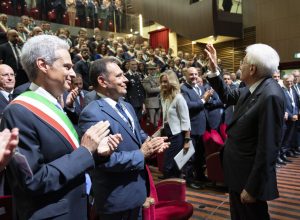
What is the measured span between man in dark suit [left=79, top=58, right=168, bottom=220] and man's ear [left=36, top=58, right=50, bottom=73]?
17.9 inches

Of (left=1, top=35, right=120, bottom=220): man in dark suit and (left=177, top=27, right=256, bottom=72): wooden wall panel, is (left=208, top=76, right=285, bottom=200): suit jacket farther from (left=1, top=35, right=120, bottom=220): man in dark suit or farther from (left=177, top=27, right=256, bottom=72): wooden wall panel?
(left=177, top=27, right=256, bottom=72): wooden wall panel

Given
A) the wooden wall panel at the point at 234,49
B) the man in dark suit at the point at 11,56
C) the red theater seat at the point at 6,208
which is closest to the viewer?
the red theater seat at the point at 6,208

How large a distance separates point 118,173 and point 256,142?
81 centimetres

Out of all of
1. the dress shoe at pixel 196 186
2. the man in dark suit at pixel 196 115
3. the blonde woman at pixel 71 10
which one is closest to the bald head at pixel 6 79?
the man in dark suit at pixel 196 115

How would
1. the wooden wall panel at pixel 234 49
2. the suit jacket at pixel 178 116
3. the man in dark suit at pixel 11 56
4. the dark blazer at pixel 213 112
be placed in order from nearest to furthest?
the suit jacket at pixel 178 116 → the dark blazer at pixel 213 112 → the man in dark suit at pixel 11 56 → the wooden wall panel at pixel 234 49

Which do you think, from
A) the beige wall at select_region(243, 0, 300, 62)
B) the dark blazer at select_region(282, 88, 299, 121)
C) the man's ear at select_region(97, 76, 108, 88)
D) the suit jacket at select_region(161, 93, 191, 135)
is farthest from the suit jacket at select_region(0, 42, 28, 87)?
the beige wall at select_region(243, 0, 300, 62)

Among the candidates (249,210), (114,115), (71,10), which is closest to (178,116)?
(249,210)

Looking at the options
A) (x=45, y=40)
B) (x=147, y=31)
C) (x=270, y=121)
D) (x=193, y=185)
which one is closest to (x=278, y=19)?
(x=147, y=31)

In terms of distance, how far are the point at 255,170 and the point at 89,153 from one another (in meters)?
0.97

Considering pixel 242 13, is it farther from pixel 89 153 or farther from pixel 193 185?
pixel 89 153

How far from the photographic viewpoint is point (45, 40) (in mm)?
1335

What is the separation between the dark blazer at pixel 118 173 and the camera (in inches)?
64.3

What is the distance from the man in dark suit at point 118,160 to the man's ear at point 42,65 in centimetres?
45

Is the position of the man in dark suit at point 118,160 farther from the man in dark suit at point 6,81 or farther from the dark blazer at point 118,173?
the man in dark suit at point 6,81
